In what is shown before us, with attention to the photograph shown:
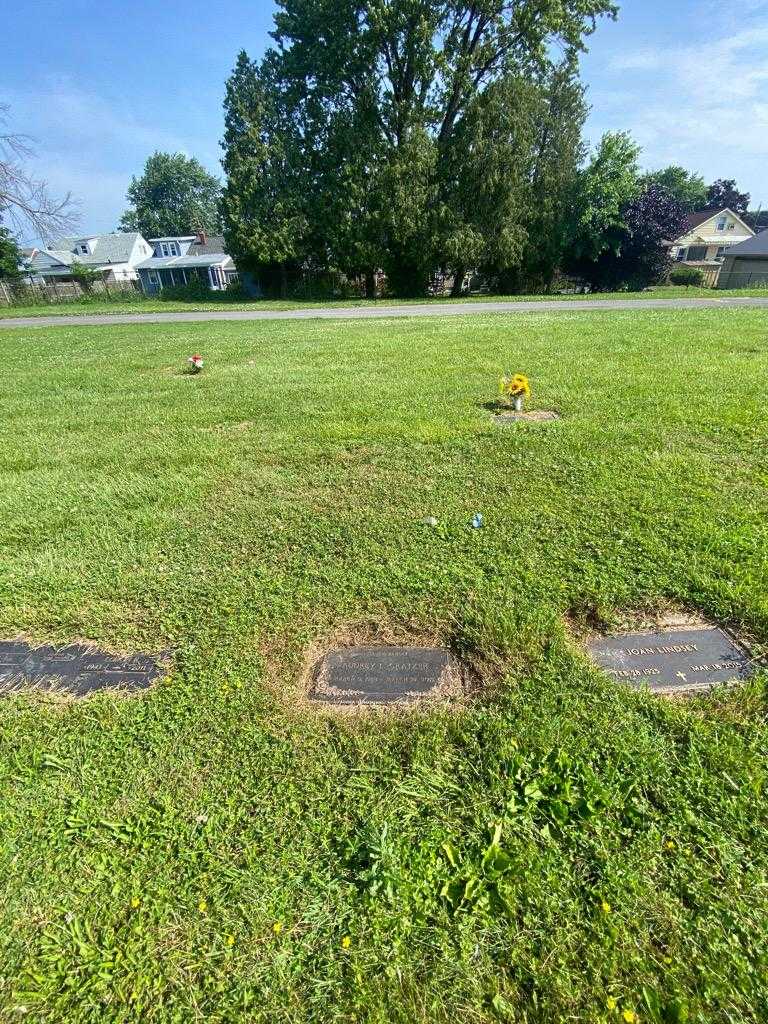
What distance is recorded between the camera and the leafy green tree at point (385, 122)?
72.4 ft

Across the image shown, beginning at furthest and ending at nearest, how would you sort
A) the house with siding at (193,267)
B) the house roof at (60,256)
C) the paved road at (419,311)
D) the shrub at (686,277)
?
1. the house roof at (60,256)
2. the house with siding at (193,267)
3. the shrub at (686,277)
4. the paved road at (419,311)

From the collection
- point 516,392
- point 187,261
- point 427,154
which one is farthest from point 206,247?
point 516,392

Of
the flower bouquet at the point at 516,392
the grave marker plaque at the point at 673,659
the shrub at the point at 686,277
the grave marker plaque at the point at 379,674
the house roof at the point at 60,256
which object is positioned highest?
the house roof at the point at 60,256

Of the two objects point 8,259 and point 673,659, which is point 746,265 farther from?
point 8,259

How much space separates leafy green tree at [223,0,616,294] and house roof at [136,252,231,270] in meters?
21.9

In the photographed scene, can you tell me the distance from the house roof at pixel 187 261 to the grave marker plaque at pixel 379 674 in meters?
49.6

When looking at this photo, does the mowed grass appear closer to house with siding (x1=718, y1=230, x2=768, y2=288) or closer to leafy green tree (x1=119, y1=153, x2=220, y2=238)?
house with siding (x1=718, y1=230, x2=768, y2=288)

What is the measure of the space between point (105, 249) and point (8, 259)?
17.2m

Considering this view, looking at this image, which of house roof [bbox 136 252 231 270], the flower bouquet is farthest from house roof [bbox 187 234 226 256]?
the flower bouquet

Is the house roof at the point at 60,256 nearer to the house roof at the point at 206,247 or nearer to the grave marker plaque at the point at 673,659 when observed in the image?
the house roof at the point at 206,247

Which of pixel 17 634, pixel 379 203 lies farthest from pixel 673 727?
pixel 379 203

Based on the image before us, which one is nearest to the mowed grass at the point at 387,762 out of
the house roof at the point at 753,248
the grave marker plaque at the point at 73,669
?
the grave marker plaque at the point at 73,669

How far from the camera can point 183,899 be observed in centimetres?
138

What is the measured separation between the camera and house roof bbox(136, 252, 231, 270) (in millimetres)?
44094
